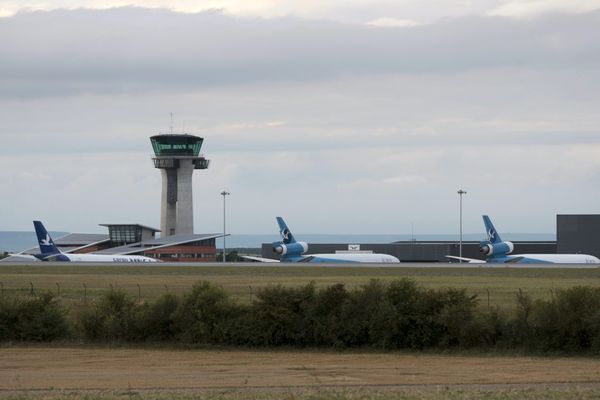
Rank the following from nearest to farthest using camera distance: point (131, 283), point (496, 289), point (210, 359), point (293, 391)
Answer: point (293, 391)
point (210, 359)
point (496, 289)
point (131, 283)

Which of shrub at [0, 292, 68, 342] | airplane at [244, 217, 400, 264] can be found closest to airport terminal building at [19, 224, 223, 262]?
airplane at [244, 217, 400, 264]

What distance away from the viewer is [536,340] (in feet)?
123

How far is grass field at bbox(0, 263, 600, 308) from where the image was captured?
64.8 m

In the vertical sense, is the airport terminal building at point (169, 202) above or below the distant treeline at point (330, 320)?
above

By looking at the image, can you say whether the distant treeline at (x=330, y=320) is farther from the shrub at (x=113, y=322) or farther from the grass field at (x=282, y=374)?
the grass field at (x=282, y=374)

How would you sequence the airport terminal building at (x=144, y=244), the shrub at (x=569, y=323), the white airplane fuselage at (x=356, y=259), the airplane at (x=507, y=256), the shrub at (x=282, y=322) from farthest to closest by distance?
the airport terminal building at (x=144, y=244) < the white airplane fuselage at (x=356, y=259) < the airplane at (x=507, y=256) < the shrub at (x=282, y=322) < the shrub at (x=569, y=323)

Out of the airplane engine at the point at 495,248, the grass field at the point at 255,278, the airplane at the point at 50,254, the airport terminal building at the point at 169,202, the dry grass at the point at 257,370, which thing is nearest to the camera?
the dry grass at the point at 257,370

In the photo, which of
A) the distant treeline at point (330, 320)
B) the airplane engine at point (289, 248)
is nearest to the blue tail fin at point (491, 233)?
the airplane engine at point (289, 248)

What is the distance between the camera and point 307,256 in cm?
12975

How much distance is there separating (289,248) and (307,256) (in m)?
2.65

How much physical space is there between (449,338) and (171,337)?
1092 cm

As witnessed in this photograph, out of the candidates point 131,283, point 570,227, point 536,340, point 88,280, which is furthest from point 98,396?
point 570,227

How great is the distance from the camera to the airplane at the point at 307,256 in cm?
12219

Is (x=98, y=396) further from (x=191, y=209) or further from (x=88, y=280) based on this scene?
(x=191, y=209)
